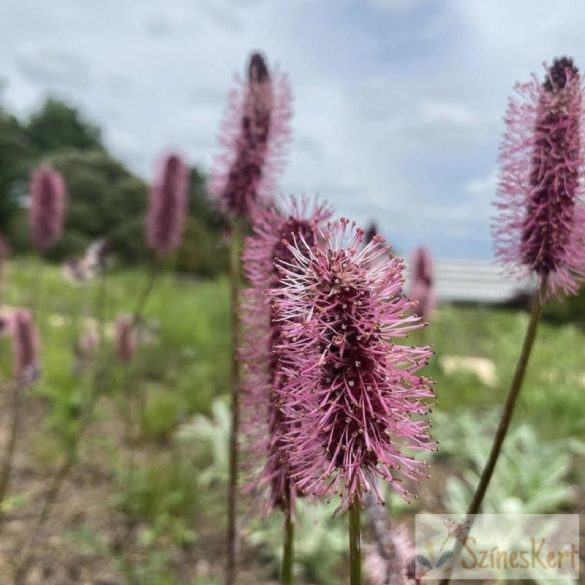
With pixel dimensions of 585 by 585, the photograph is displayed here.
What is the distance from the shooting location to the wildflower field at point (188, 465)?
387 cm

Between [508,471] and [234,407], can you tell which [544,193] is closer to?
[234,407]

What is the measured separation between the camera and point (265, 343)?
1.46 meters

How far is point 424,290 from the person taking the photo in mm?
4590

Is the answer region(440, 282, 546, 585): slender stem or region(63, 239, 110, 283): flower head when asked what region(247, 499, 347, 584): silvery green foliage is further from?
region(440, 282, 546, 585): slender stem

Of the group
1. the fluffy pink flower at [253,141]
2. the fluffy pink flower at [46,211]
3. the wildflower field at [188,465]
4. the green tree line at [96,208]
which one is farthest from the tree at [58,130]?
the fluffy pink flower at [253,141]

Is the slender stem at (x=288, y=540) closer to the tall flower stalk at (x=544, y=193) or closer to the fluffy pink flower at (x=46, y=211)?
the tall flower stalk at (x=544, y=193)

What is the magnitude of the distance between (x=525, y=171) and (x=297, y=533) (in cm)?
298

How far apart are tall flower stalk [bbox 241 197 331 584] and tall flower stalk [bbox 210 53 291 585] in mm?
436

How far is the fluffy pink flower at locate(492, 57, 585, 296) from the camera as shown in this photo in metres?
1.58

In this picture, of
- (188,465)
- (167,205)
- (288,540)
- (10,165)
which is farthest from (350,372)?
(10,165)

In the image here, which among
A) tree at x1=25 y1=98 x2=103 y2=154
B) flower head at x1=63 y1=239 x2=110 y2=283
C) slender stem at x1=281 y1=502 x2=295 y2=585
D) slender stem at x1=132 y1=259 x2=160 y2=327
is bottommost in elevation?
slender stem at x1=281 y1=502 x2=295 y2=585

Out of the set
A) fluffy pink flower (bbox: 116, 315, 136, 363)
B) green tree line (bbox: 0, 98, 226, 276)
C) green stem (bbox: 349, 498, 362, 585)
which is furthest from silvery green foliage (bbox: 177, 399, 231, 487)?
green tree line (bbox: 0, 98, 226, 276)

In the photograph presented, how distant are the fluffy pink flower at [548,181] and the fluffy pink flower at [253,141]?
0.74 m

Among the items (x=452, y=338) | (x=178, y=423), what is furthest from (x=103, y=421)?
(x=452, y=338)
